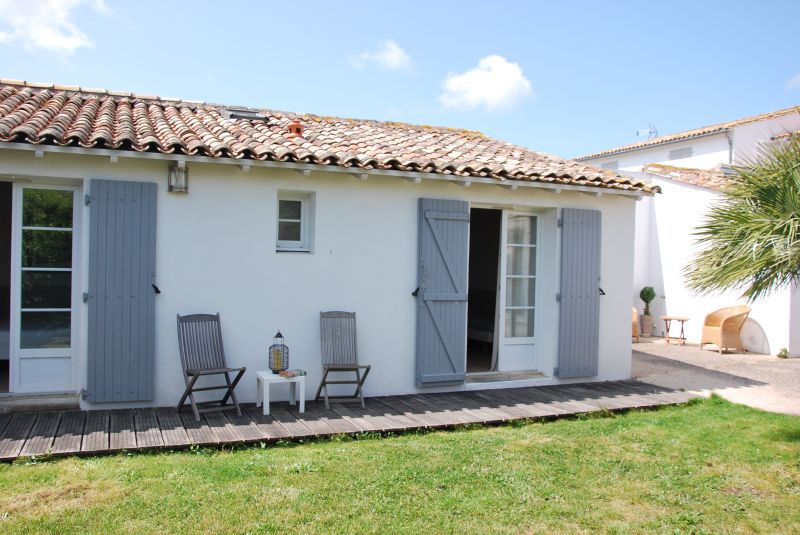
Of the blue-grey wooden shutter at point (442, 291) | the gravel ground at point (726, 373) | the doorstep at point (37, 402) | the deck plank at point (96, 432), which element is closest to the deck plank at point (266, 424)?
the deck plank at point (96, 432)

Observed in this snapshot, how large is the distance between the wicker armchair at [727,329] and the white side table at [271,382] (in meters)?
8.70

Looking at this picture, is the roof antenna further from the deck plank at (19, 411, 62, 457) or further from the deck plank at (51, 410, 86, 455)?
the deck plank at (19, 411, 62, 457)

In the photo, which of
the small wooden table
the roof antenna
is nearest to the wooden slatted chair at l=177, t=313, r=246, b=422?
the small wooden table

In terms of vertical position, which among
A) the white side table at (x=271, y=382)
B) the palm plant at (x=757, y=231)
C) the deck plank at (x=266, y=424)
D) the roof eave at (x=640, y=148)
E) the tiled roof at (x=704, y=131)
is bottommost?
the deck plank at (x=266, y=424)

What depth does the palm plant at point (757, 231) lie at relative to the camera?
17.6 ft

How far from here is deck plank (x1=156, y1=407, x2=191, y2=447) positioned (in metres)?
5.55

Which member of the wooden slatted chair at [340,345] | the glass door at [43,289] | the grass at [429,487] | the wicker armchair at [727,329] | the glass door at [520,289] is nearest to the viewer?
the grass at [429,487]

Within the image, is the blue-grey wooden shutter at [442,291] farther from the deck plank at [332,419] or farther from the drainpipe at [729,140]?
the drainpipe at [729,140]

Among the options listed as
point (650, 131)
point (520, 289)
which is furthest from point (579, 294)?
point (650, 131)

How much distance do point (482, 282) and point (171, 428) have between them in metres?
7.61

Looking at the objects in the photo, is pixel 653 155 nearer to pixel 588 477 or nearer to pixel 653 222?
pixel 653 222

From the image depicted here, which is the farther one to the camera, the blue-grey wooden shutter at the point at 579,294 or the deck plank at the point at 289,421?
the blue-grey wooden shutter at the point at 579,294

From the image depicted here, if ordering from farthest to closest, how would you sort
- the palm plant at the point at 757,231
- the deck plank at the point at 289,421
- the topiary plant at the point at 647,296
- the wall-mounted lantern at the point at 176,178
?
the topiary plant at the point at 647,296 → the wall-mounted lantern at the point at 176,178 → the deck plank at the point at 289,421 → the palm plant at the point at 757,231

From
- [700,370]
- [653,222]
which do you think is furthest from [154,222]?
[653,222]
